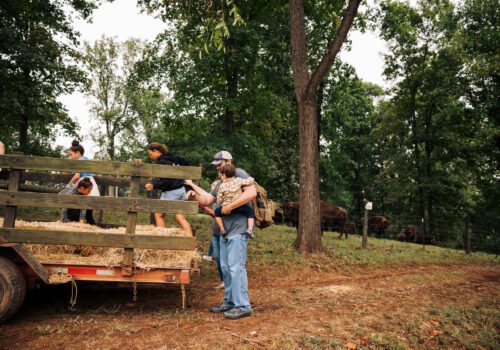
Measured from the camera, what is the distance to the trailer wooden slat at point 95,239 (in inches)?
176

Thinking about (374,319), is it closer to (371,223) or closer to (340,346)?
(340,346)

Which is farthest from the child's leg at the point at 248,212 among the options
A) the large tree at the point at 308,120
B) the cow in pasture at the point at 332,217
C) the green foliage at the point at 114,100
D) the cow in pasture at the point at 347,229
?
the green foliage at the point at 114,100

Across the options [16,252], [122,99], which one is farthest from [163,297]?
[122,99]

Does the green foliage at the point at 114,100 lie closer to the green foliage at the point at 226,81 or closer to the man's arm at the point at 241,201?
the green foliage at the point at 226,81

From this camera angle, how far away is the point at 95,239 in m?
4.57

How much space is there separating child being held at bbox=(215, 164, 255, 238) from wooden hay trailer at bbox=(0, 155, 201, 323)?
0.42 m

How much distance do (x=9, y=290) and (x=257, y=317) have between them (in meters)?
3.12

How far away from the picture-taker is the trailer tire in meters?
4.13

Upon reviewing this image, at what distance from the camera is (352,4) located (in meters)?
9.42

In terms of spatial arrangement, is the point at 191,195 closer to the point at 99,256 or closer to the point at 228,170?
the point at 228,170

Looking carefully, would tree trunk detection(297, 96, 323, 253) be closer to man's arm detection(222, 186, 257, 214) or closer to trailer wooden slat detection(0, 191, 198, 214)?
man's arm detection(222, 186, 257, 214)

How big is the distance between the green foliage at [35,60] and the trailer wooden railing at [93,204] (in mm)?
8827

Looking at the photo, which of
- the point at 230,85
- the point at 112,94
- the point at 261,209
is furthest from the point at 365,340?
the point at 112,94

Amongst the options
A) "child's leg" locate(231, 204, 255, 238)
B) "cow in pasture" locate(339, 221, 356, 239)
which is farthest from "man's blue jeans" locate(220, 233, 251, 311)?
"cow in pasture" locate(339, 221, 356, 239)
